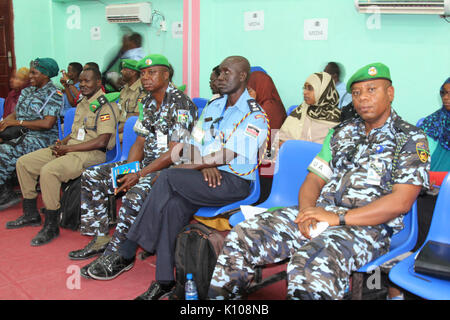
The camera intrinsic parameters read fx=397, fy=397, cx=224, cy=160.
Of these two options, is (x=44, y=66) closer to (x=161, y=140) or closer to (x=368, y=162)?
(x=161, y=140)

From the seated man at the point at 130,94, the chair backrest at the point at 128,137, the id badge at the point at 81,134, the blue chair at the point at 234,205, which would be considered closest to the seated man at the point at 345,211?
the blue chair at the point at 234,205

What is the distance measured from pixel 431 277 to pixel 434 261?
60 mm

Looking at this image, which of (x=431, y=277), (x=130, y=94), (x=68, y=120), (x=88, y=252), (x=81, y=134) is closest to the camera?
(x=431, y=277)

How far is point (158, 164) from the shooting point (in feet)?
8.94

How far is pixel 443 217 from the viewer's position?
1.68 m

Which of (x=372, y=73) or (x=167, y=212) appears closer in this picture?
(x=372, y=73)

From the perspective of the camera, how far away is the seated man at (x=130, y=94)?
416 centimetres

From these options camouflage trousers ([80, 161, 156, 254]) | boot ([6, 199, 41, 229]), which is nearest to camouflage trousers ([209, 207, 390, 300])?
camouflage trousers ([80, 161, 156, 254])

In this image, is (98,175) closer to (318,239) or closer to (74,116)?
(74,116)

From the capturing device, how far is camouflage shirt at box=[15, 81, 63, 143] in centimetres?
373

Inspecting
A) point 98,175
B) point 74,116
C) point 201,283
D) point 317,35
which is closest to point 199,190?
point 201,283

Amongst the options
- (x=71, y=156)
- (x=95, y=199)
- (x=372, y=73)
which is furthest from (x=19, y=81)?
(x=372, y=73)

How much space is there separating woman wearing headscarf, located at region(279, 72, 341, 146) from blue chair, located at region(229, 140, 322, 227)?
3.06 ft

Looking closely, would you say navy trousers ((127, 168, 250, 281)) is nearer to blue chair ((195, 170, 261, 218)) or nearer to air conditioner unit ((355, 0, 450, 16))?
blue chair ((195, 170, 261, 218))
